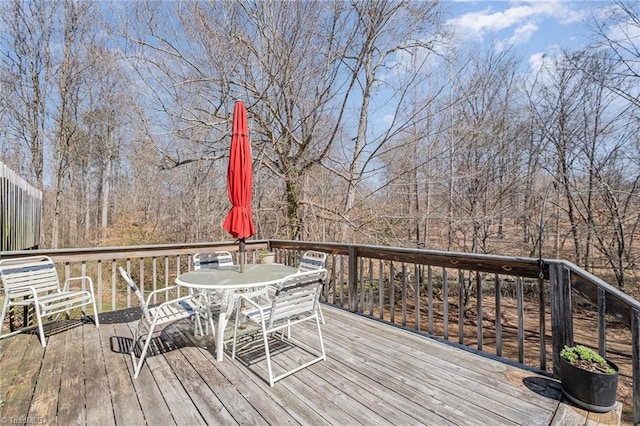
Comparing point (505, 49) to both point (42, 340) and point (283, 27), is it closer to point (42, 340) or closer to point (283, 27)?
point (283, 27)

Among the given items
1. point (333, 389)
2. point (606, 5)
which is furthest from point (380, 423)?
point (606, 5)

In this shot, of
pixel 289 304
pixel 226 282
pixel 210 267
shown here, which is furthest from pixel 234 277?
pixel 210 267

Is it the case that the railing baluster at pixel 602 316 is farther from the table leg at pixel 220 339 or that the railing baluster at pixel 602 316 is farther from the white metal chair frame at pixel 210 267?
the white metal chair frame at pixel 210 267

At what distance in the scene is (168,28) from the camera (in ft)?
19.2

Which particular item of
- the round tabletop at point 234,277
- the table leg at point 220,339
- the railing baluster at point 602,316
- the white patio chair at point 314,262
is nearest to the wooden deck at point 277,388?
the table leg at point 220,339

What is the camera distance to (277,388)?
2.31 metres

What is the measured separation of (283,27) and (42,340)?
239 inches

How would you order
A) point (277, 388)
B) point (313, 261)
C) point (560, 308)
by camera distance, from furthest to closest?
point (313, 261) → point (560, 308) → point (277, 388)

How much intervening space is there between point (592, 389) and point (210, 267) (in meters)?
3.73

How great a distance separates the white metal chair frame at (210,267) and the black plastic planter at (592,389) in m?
2.99

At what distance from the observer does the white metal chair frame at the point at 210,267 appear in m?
3.18

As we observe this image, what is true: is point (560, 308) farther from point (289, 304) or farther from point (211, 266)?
point (211, 266)

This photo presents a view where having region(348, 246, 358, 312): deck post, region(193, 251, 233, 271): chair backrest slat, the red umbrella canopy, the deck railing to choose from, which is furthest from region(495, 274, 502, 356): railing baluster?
region(193, 251, 233, 271): chair backrest slat

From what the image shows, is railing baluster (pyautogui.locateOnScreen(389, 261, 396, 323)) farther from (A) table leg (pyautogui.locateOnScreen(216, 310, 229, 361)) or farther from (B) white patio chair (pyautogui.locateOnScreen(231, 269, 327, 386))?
(A) table leg (pyautogui.locateOnScreen(216, 310, 229, 361))
